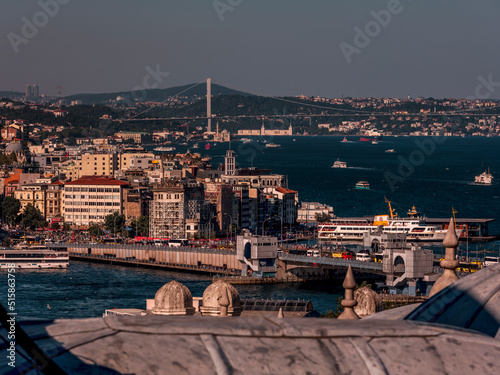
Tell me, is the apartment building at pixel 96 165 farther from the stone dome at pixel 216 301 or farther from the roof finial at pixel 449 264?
the roof finial at pixel 449 264

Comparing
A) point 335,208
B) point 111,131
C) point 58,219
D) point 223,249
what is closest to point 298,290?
point 223,249

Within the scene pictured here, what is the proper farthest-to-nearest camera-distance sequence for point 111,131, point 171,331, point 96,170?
point 111,131, point 96,170, point 171,331

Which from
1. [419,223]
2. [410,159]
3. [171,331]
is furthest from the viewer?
[410,159]

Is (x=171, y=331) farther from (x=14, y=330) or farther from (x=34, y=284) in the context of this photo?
(x=34, y=284)

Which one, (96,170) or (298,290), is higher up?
(96,170)

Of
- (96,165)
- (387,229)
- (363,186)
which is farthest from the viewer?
(363,186)

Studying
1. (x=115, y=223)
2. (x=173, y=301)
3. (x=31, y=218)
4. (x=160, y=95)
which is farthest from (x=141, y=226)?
(x=160, y=95)

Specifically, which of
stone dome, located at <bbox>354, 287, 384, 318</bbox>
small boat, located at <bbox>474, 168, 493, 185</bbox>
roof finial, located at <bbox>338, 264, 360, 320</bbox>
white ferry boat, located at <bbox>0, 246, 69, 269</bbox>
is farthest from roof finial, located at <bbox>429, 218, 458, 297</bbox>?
small boat, located at <bbox>474, 168, 493, 185</bbox>

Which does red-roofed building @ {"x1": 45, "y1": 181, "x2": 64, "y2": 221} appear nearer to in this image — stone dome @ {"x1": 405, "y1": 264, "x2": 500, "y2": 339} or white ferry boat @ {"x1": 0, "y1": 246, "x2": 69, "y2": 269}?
white ferry boat @ {"x1": 0, "y1": 246, "x2": 69, "y2": 269}

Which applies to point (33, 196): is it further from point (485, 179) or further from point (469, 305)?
point (469, 305)
